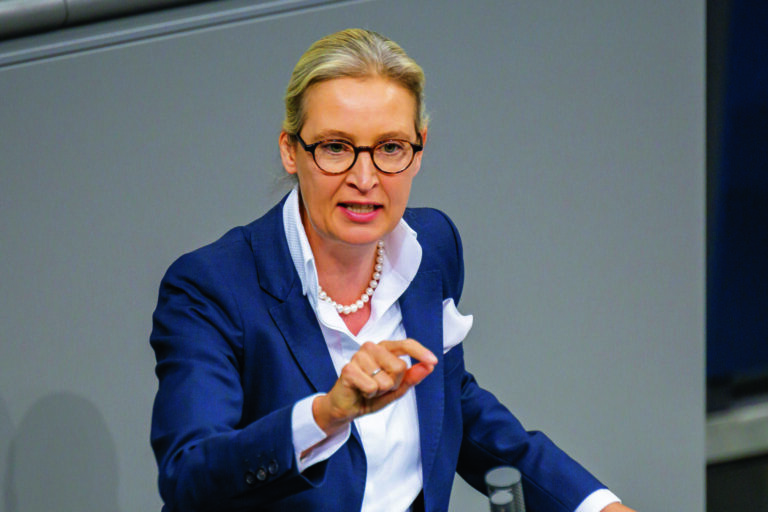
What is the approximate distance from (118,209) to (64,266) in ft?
0.52

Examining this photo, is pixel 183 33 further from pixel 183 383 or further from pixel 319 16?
pixel 183 383

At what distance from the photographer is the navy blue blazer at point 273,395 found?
129 cm

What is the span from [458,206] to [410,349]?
53.1 inches

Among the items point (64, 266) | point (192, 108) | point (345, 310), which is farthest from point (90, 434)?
point (345, 310)

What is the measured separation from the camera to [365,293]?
1.66m

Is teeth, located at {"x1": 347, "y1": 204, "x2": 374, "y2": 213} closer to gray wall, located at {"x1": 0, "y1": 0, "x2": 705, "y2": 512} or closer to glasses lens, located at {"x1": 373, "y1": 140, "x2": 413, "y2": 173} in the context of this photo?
glasses lens, located at {"x1": 373, "y1": 140, "x2": 413, "y2": 173}

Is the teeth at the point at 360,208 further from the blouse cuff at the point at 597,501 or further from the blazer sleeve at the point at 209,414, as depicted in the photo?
the blouse cuff at the point at 597,501

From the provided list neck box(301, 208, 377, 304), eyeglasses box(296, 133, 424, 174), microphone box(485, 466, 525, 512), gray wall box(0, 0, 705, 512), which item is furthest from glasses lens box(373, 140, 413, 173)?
gray wall box(0, 0, 705, 512)

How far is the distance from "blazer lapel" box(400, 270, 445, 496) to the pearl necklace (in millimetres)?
49

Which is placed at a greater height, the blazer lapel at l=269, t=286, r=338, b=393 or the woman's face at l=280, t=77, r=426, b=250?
the woman's face at l=280, t=77, r=426, b=250

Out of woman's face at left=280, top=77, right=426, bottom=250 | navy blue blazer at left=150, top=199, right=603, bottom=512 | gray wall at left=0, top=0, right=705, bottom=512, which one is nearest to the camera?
navy blue blazer at left=150, top=199, right=603, bottom=512

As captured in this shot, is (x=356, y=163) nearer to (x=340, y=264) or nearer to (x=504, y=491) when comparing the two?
(x=340, y=264)

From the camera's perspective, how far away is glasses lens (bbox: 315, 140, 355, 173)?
58.7 inches

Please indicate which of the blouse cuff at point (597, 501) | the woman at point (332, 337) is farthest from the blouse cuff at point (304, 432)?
the blouse cuff at point (597, 501)
